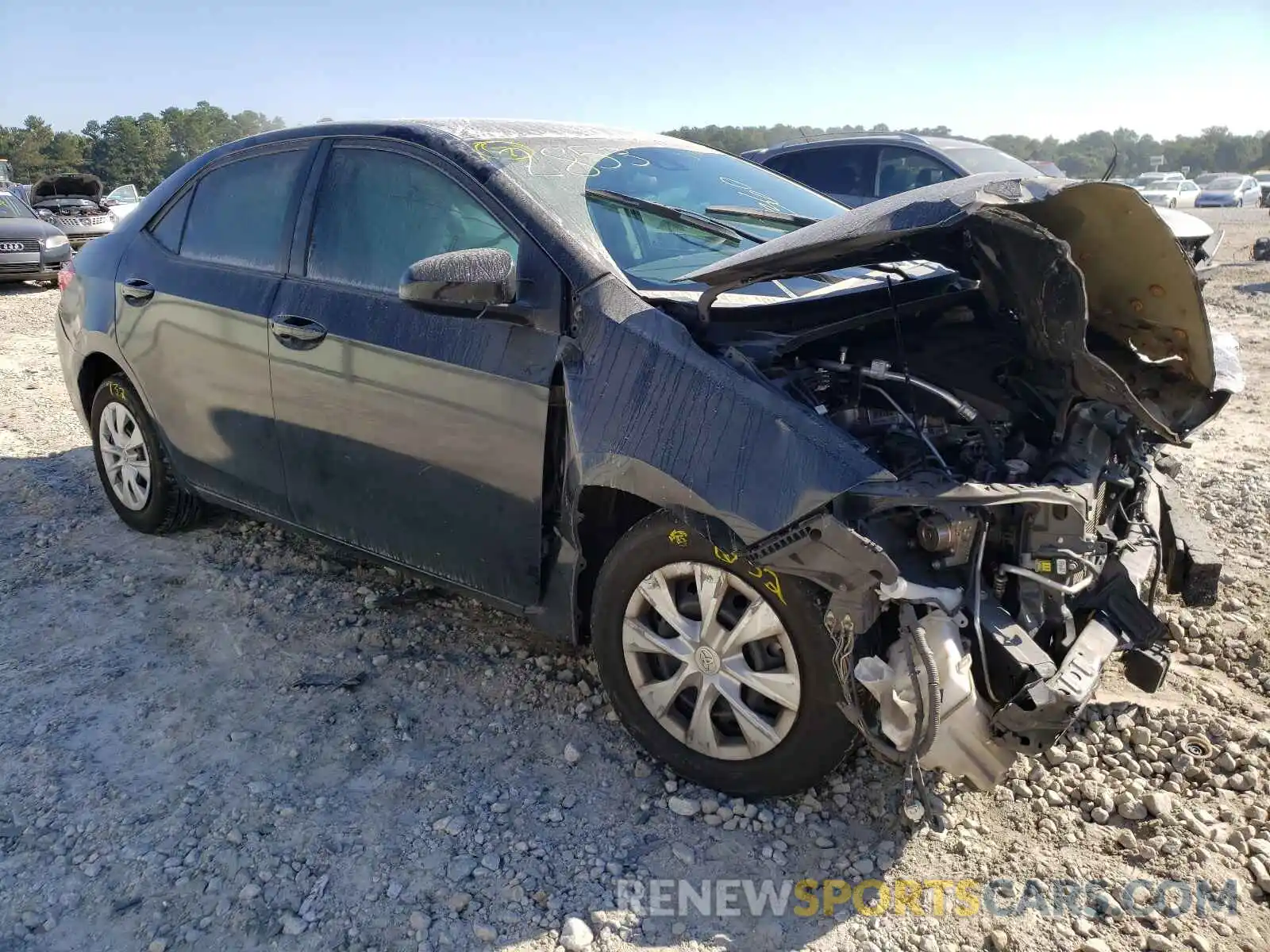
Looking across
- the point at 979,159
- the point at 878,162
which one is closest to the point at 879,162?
the point at 878,162

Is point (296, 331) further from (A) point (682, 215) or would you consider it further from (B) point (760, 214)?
(B) point (760, 214)

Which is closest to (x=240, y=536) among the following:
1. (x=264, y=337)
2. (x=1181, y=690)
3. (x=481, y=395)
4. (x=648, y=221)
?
(x=264, y=337)

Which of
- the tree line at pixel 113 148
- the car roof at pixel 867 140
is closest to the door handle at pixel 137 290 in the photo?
the car roof at pixel 867 140

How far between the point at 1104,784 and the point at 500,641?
6.85ft

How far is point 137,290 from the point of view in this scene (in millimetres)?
4320

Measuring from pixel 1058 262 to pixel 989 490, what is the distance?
0.61m

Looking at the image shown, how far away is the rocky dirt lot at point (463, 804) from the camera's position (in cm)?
239

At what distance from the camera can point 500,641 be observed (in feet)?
12.2

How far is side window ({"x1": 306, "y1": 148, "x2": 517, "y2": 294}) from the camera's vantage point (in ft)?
10.5

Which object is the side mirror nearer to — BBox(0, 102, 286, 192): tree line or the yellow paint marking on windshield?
the yellow paint marking on windshield

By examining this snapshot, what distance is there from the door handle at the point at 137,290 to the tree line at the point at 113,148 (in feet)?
138

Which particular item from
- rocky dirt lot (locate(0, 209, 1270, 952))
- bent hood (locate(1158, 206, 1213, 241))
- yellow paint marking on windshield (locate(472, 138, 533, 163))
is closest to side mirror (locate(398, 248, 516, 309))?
yellow paint marking on windshield (locate(472, 138, 533, 163))

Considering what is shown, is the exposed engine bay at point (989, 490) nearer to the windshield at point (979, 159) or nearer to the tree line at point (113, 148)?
the windshield at point (979, 159)

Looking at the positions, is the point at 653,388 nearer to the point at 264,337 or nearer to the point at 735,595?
the point at 735,595
